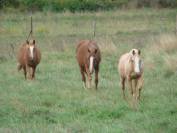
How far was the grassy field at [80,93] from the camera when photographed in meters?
12.5

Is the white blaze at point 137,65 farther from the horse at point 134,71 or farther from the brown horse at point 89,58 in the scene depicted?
the brown horse at point 89,58

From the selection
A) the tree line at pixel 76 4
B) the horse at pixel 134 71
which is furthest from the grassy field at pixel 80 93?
the tree line at pixel 76 4

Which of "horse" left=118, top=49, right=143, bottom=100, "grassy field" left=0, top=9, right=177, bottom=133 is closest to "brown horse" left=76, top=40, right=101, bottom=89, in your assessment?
"grassy field" left=0, top=9, right=177, bottom=133

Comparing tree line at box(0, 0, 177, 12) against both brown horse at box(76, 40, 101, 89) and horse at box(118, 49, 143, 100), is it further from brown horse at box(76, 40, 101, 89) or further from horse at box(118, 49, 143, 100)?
horse at box(118, 49, 143, 100)

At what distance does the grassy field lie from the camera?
12484 millimetres

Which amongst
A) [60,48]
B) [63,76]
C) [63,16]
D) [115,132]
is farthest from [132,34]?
[115,132]

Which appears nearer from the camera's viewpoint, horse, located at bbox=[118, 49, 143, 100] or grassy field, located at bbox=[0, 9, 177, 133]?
grassy field, located at bbox=[0, 9, 177, 133]

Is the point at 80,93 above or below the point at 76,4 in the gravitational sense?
below

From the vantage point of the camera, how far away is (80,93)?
16.8m

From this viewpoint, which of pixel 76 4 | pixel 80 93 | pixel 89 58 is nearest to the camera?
pixel 80 93

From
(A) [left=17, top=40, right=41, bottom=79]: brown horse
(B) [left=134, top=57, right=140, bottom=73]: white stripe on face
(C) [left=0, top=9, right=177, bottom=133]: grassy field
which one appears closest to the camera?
(C) [left=0, top=9, right=177, bottom=133]: grassy field

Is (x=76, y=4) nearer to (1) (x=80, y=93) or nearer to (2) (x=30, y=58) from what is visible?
(2) (x=30, y=58)

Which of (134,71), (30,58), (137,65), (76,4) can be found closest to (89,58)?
(134,71)

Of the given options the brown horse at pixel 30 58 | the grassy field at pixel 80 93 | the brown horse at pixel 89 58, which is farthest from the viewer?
the brown horse at pixel 30 58
